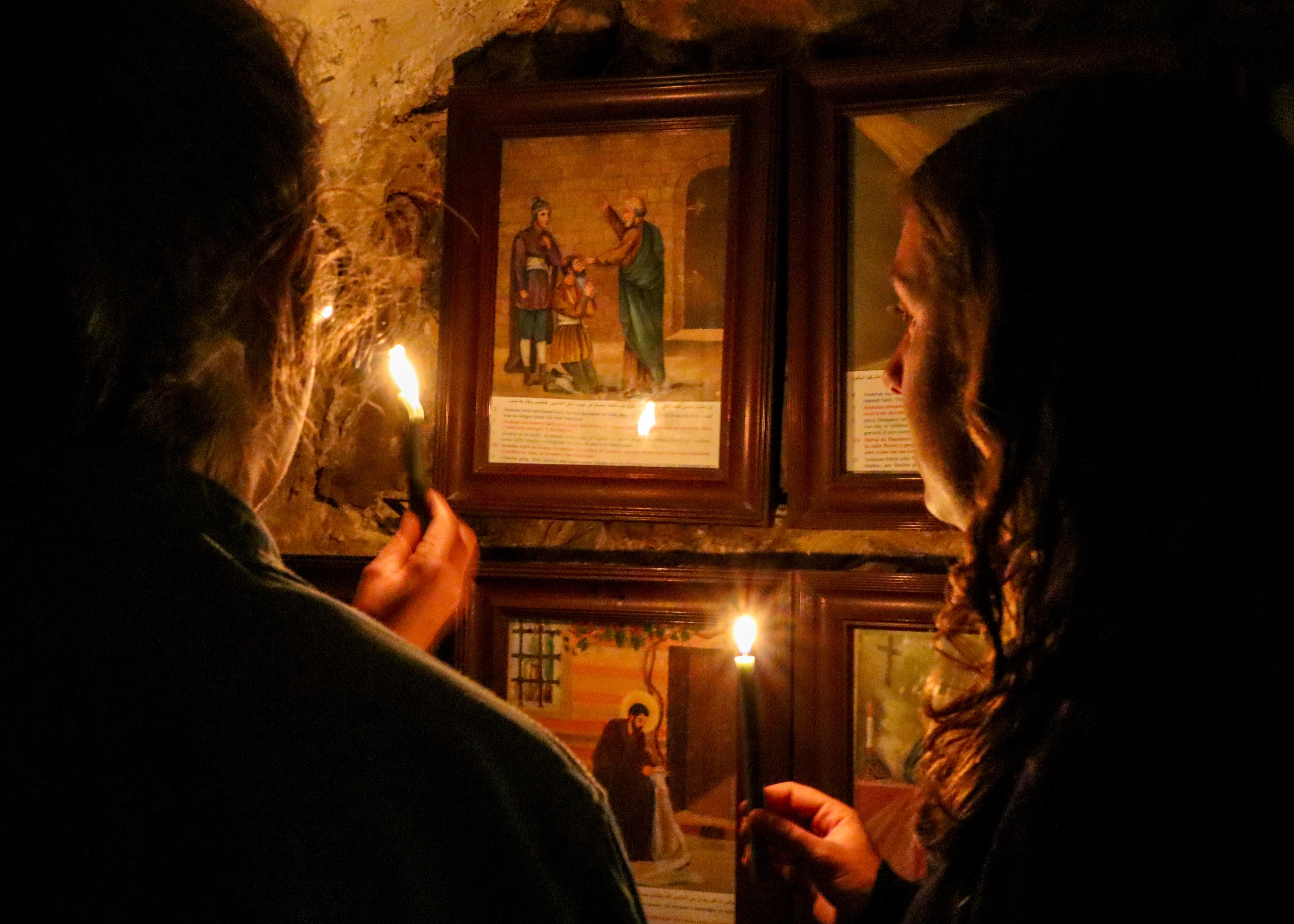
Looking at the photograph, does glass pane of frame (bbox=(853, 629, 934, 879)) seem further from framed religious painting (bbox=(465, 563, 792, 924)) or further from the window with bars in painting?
the window with bars in painting

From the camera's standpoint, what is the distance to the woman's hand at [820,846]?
949mm

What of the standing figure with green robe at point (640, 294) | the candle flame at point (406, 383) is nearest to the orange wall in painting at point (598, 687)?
the standing figure with green robe at point (640, 294)

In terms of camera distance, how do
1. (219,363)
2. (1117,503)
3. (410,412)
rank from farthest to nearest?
(410,412) < (1117,503) < (219,363)

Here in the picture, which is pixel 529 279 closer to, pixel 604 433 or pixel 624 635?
pixel 604 433

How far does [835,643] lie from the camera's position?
120 centimetres

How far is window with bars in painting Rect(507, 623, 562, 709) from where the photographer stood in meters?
Result: 1.30

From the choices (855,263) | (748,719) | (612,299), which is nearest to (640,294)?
(612,299)

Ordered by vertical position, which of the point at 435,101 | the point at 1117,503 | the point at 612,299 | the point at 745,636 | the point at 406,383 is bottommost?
the point at 745,636

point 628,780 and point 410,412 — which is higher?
point 410,412

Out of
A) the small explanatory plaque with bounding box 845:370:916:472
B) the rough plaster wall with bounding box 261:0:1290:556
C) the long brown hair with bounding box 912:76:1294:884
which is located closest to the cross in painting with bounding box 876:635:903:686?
the rough plaster wall with bounding box 261:0:1290:556

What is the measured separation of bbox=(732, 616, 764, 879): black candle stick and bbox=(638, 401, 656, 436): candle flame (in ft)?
1.46

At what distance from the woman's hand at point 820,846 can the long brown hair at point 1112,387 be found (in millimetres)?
232

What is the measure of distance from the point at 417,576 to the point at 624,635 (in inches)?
11.5

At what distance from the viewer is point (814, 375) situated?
1.22m
